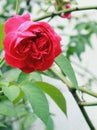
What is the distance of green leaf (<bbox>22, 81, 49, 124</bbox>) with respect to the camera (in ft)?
2.44

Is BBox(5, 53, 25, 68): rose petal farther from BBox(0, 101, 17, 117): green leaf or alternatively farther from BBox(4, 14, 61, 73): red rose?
BBox(0, 101, 17, 117): green leaf

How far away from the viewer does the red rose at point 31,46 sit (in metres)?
0.74

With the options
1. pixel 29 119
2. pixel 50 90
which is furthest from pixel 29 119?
pixel 50 90

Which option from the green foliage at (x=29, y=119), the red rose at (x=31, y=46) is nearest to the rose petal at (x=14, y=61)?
the red rose at (x=31, y=46)

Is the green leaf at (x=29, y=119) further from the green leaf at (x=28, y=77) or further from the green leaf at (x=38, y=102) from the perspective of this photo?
the green leaf at (x=38, y=102)

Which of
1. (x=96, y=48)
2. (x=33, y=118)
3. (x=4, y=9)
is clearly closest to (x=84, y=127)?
(x=96, y=48)

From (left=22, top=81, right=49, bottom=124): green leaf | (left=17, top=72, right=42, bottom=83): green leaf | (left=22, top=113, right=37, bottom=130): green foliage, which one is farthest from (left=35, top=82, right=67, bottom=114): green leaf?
(left=22, top=113, right=37, bottom=130): green foliage

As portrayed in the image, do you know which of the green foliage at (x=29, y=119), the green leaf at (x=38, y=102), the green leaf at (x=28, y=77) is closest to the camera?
the green leaf at (x=38, y=102)

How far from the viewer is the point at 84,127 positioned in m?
3.11

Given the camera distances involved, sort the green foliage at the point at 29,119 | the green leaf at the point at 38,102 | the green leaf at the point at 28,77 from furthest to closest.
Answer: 1. the green foliage at the point at 29,119
2. the green leaf at the point at 28,77
3. the green leaf at the point at 38,102

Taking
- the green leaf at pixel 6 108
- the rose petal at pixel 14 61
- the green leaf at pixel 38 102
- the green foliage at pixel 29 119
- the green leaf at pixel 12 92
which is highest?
the rose petal at pixel 14 61

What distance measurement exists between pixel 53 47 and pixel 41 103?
10cm

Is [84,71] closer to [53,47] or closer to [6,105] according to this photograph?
[6,105]

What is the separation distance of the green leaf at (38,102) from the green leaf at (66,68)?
0.07 m
